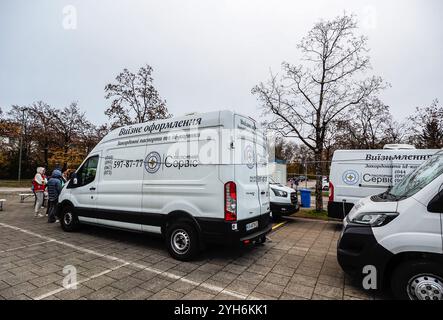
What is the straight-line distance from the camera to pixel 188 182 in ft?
13.8

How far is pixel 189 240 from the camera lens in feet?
13.5

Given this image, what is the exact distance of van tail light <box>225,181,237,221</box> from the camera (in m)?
3.79

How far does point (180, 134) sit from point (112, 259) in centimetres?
270

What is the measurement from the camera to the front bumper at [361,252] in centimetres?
282

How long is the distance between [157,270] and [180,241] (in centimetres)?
65

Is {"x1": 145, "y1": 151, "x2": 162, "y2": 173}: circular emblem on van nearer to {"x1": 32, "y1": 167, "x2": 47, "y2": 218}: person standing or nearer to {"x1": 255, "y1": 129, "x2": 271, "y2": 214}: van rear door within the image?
{"x1": 255, "y1": 129, "x2": 271, "y2": 214}: van rear door

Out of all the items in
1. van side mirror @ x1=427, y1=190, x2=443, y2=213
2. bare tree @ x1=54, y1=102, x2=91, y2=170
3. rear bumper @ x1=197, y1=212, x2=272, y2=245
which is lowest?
rear bumper @ x1=197, y1=212, x2=272, y2=245

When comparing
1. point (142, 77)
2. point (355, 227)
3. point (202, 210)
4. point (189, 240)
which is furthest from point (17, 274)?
point (142, 77)

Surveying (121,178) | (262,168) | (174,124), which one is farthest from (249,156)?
(121,178)

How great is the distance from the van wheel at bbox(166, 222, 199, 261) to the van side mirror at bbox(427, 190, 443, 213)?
10.9 feet

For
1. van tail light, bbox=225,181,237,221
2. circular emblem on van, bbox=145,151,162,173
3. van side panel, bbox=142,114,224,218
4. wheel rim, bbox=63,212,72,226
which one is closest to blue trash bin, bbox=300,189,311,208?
van tail light, bbox=225,181,237,221

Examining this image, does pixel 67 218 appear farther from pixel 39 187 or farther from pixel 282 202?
pixel 282 202

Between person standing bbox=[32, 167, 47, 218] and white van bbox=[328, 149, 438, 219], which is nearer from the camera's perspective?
white van bbox=[328, 149, 438, 219]
